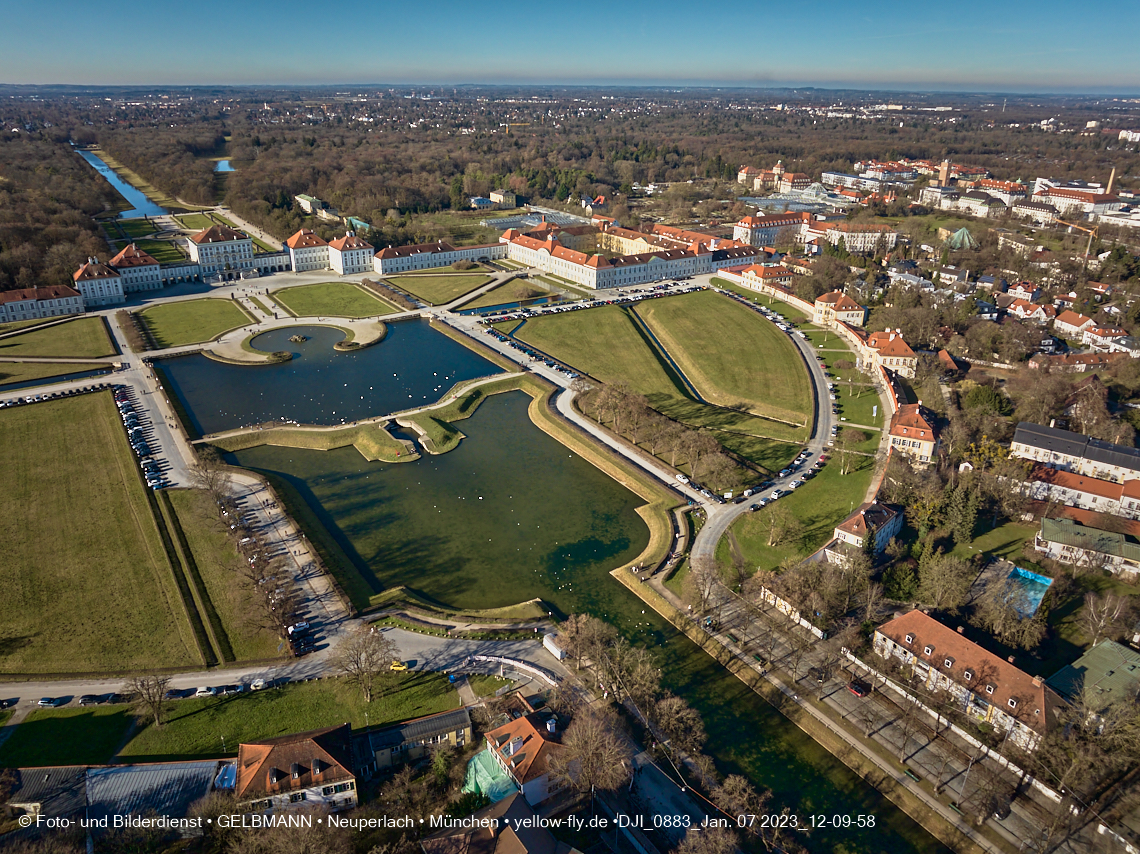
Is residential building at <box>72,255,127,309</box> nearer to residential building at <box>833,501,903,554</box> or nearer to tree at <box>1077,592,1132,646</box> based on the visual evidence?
residential building at <box>833,501,903,554</box>

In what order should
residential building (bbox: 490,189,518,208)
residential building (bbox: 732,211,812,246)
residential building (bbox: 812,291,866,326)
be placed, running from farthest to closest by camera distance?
1. residential building (bbox: 490,189,518,208)
2. residential building (bbox: 732,211,812,246)
3. residential building (bbox: 812,291,866,326)

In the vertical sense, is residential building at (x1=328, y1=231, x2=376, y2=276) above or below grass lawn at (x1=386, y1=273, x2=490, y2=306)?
above

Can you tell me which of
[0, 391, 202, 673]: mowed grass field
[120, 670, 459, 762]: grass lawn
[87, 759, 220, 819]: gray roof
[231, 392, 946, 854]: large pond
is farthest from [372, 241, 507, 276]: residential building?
[87, 759, 220, 819]: gray roof

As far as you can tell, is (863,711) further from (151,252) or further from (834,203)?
(834,203)

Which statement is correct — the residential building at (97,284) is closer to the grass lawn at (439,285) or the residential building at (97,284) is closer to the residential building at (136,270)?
the residential building at (136,270)

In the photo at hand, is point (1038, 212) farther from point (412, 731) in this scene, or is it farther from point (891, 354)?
point (412, 731)

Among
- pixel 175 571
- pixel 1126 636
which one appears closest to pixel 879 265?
pixel 1126 636

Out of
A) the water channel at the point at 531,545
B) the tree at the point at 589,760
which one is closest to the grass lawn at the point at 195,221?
the water channel at the point at 531,545
